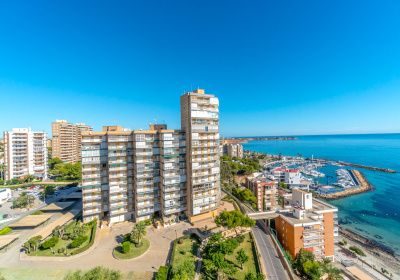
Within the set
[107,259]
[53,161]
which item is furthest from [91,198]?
[53,161]

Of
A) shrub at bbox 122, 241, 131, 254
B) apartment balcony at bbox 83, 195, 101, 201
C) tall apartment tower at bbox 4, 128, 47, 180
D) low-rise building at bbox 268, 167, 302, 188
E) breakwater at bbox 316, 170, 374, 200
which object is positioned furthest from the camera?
low-rise building at bbox 268, 167, 302, 188

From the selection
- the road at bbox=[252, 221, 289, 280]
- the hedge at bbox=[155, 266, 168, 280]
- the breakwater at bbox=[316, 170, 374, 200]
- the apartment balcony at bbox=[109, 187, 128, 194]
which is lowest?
the breakwater at bbox=[316, 170, 374, 200]

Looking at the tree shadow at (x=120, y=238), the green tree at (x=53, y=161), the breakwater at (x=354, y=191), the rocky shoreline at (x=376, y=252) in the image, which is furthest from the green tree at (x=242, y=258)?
the green tree at (x=53, y=161)

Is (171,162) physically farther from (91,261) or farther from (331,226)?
(331,226)

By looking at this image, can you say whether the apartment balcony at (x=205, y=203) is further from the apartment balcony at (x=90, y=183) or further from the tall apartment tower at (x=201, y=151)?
the apartment balcony at (x=90, y=183)

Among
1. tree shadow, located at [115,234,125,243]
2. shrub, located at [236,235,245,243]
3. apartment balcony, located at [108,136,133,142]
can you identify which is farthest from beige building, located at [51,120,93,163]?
shrub, located at [236,235,245,243]

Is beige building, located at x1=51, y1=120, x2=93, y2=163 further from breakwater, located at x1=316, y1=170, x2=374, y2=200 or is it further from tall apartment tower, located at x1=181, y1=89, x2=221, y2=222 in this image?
breakwater, located at x1=316, y1=170, x2=374, y2=200

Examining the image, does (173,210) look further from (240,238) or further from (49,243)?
(49,243)
